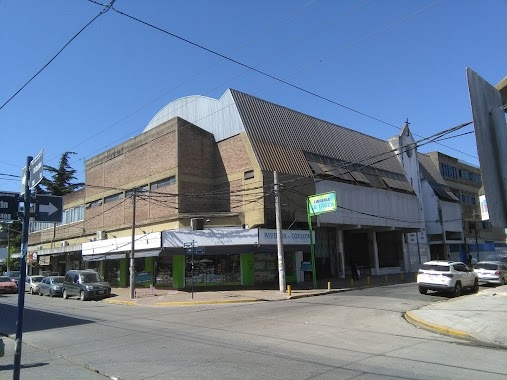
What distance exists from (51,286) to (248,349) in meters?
26.1

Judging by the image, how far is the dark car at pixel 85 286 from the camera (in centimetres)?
2700

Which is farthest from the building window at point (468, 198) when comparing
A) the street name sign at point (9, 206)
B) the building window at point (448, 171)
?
the street name sign at point (9, 206)

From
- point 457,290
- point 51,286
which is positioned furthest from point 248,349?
point 51,286

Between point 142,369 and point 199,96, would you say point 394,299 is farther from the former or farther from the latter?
point 199,96

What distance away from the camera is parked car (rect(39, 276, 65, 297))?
30725 mm

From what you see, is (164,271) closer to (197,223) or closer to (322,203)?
(197,223)

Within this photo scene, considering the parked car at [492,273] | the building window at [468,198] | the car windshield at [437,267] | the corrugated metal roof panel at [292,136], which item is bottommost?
the parked car at [492,273]

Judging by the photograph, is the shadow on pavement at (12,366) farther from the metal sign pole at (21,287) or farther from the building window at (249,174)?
the building window at (249,174)

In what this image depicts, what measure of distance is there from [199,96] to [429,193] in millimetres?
26998

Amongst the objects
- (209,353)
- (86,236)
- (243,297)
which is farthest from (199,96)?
(209,353)

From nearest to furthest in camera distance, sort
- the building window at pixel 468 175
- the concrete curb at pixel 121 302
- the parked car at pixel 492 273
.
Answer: the concrete curb at pixel 121 302
the parked car at pixel 492 273
the building window at pixel 468 175

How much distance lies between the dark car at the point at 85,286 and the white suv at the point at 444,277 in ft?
61.3

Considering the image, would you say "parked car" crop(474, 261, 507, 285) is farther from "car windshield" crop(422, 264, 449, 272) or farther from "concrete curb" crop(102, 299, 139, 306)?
"concrete curb" crop(102, 299, 139, 306)

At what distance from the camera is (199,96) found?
125 ft
